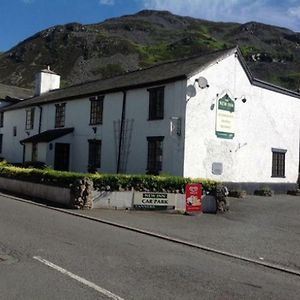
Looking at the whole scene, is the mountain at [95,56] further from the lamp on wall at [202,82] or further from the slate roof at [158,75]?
the lamp on wall at [202,82]

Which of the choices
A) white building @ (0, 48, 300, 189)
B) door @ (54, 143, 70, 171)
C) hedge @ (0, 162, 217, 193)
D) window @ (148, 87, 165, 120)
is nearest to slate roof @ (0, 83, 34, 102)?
white building @ (0, 48, 300, 189)

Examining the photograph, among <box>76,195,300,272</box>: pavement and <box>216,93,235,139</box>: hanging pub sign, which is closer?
<box>76,195,300,272</box>: pavement

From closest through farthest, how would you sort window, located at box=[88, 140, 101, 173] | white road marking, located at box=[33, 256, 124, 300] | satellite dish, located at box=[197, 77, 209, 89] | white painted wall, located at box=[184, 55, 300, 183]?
white road marking, located at box=[33, 256, 124, 300] < satellite dish, located at box=[197, 77, 209, 89] < white painted wall, located at box=[184, 55, 300, 183] < window, located at box=[88, 140, 101, 173]

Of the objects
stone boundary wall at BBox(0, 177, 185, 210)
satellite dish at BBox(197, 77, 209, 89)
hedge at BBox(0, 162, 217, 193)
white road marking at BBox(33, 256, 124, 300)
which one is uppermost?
satellite dish at BBox(197, 77, 209, 89)

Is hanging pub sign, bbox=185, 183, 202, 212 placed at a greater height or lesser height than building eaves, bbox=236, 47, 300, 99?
lesser

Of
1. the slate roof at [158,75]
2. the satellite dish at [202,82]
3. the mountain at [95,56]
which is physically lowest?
the satellite dish at [202,82]

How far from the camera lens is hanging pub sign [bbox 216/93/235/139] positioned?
27.8 meters

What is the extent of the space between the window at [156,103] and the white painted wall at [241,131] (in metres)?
1.82

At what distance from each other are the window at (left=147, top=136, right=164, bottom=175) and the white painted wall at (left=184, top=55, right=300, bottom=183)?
5.48ft

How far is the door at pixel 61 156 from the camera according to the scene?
34281 mm

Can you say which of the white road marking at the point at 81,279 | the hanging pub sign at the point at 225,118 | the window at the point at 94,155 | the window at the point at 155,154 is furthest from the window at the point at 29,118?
the white road marking at the point at 81,279

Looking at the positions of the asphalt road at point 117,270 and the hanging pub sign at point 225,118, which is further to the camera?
the hanging pub sign at point 225,118

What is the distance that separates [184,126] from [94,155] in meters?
8.45

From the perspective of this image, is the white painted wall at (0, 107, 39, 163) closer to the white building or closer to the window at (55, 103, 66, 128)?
the window at (55, 103, 66, 128)
